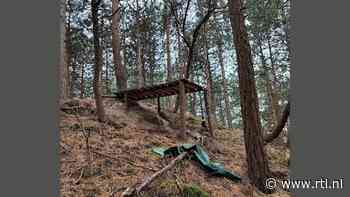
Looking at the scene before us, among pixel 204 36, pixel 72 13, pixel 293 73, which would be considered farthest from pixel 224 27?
pixel 293 73

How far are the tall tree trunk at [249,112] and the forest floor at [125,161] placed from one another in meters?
0.32

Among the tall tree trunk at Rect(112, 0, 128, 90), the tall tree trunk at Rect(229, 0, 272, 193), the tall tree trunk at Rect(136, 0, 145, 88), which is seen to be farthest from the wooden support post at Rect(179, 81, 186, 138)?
the tall tree trunk at Rect(136, 0, 145, 88)

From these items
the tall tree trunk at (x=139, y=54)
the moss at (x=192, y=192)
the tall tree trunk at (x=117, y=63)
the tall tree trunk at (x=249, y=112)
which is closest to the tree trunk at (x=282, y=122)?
the tall tree trunk at (x=249, y=112)

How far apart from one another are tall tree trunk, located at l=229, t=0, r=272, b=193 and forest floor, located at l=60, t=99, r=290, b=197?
325 millimetres

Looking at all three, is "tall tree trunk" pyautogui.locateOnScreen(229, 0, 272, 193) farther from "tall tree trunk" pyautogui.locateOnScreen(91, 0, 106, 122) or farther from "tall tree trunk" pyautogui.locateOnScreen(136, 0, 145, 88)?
"tall tree trunk" pyautogui.locateOnScreen(136, 0, 145, 88)

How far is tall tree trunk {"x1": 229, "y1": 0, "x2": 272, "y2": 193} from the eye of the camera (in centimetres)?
573

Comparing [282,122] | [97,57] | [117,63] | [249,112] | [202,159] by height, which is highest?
[117,63]

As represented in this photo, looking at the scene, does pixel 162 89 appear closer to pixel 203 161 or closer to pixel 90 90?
pixel 203 161

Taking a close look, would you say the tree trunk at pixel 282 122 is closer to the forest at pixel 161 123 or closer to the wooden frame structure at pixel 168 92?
the forest at pixel 161 123

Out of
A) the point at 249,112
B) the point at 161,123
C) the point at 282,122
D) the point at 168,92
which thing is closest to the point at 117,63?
the point at 168,92

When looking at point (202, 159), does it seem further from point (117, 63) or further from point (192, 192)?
point (117, 63)

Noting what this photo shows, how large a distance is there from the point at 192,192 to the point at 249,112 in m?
2.10

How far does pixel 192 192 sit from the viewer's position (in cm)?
455

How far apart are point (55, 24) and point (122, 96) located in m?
10.1
